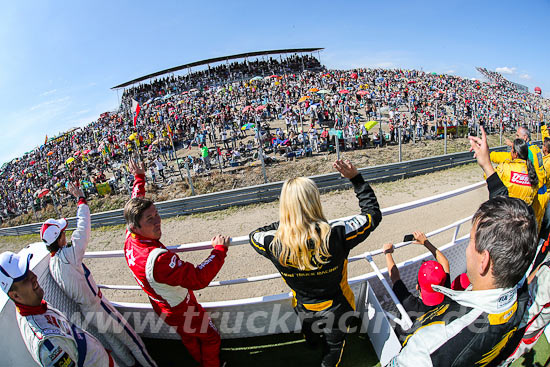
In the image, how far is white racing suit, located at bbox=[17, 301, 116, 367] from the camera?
5.21 feet

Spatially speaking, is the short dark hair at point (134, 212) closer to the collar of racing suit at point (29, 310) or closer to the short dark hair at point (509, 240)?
the collar of racing suit at point (29, 310)

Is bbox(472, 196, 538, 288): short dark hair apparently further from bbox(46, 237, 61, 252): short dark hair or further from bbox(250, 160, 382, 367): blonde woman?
bbox(46, 237, 61, 252): short dark hair

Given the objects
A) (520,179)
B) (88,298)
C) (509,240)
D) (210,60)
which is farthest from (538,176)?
(210,60)

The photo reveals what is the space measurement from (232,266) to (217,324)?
377 cm

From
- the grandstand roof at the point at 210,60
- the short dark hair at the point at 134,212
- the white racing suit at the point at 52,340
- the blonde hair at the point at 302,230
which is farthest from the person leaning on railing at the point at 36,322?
the grandstand roof at the point at 210,60

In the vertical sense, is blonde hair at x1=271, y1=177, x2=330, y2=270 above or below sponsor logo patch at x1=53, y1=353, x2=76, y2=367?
above

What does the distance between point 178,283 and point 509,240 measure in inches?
80.6

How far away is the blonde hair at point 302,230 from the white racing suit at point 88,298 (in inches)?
76.3

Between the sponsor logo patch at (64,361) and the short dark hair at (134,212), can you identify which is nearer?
the sponsor logo patch at (64,361)

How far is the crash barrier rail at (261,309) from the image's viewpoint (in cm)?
231

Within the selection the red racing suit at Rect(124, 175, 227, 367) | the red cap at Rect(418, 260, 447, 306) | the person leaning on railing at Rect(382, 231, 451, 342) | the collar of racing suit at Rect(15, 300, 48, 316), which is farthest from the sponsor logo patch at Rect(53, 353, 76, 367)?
the red cap at Rect(418, 260, 447, 306)

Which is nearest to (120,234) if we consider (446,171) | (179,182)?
(179,182)

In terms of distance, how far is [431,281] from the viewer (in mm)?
2072

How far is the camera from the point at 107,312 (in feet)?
8.71
